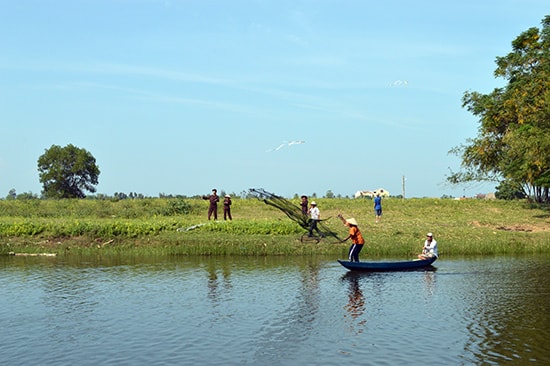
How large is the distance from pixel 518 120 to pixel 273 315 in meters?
43.5

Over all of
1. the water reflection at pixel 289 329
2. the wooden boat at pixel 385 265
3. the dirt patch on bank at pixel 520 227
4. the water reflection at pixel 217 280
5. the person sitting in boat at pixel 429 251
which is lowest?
the water reflection at pixel 289 329

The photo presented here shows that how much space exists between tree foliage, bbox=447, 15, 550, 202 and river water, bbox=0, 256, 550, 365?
19.7 m

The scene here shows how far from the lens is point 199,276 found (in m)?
30.7

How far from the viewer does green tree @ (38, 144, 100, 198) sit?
10612cm

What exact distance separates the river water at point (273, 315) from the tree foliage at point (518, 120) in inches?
777

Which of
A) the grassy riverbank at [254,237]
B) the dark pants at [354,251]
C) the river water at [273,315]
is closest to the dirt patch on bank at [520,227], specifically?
the grassy riverbank at [254,237]

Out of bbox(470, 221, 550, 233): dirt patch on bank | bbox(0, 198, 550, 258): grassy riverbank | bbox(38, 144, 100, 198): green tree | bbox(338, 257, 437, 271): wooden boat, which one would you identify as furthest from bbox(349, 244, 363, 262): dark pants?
bbox(38, 144, 100, 198): green tree

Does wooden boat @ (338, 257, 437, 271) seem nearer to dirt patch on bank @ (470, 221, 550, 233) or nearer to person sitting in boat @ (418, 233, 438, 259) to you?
person sitting in boat @ (418, 233, 438, 259)

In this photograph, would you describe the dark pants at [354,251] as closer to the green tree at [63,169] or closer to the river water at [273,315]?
the river water at [273,315]

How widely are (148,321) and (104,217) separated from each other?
37.7 m

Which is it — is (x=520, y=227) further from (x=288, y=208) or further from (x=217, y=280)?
(x=217, y=280)

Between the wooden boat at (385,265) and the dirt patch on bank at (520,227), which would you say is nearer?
the wooden boat at (385,265)

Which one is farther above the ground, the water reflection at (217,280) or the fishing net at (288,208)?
the fishing net at (288,208)

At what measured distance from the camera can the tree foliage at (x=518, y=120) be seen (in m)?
51.5
